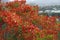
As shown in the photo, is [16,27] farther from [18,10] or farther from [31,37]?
[18,10]

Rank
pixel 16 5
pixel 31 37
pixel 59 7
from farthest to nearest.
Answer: pixel 59 7, pixel 16 5, pixel 31 37

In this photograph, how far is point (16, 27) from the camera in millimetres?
5547

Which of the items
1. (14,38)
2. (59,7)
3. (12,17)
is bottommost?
(59,7)

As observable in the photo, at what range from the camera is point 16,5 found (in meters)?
6.83

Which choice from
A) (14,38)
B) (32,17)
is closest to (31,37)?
(14,38)

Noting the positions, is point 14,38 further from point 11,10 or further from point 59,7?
point 59,7

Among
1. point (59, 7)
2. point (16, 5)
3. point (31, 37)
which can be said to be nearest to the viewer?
point (31, 37)

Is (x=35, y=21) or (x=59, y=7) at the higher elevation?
(x=35, y=21)

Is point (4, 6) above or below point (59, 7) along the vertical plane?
above

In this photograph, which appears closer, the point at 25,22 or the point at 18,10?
the point at 25,22

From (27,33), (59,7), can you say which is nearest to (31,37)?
(27,33)

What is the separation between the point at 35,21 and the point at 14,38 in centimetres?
89

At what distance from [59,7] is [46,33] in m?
7.40

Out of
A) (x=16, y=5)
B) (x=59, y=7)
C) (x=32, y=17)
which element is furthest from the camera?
(x=59, y=7)
